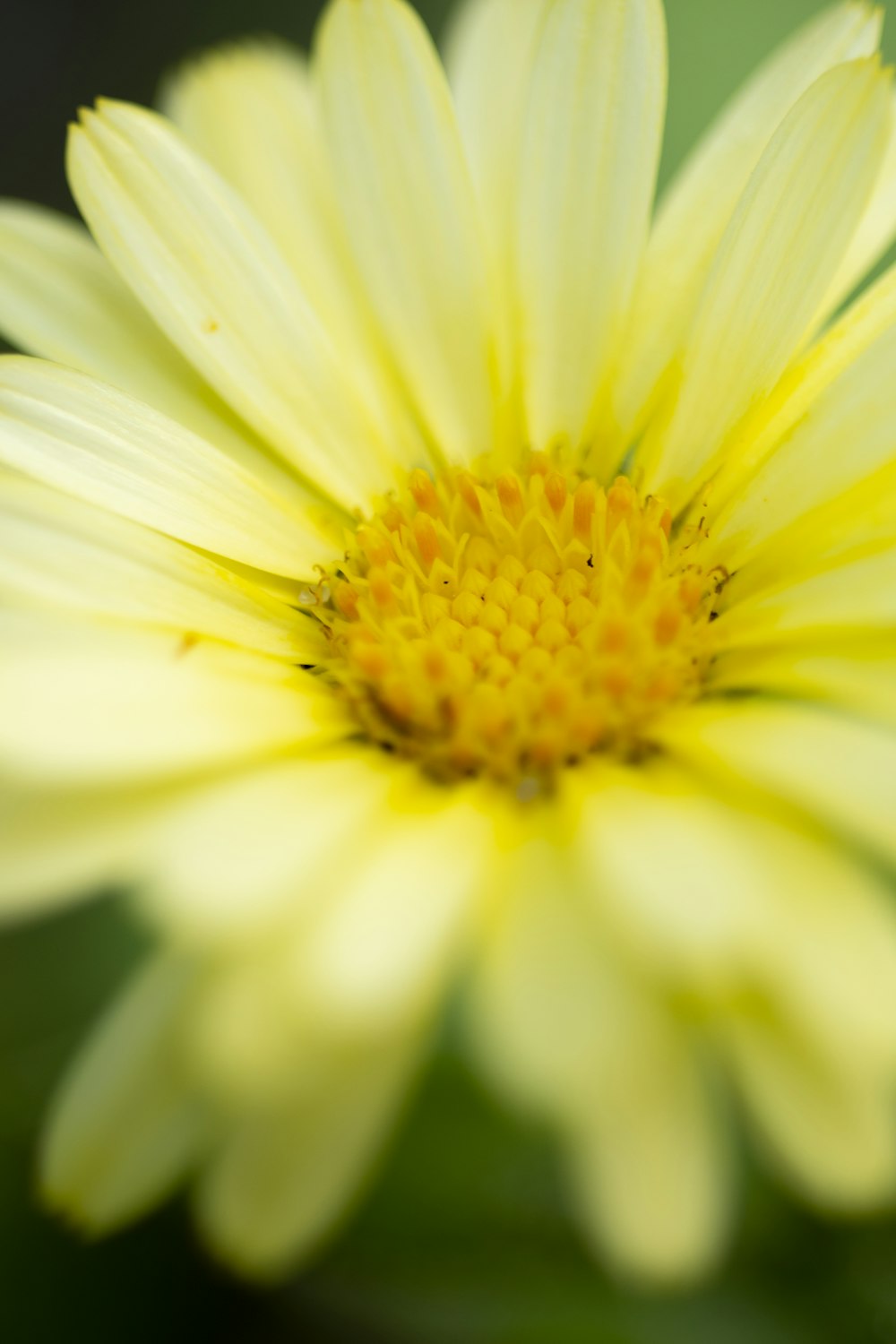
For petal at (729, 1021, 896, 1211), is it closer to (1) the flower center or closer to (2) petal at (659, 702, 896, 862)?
(2) petal at (659, 702, 896, 862)

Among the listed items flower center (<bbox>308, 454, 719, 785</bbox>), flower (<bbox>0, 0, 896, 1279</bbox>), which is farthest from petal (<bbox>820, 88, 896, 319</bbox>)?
flower center (<bbox>308, 454, 719, 785</bbox>)

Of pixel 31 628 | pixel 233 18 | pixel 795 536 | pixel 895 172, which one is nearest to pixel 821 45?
pixel 895 172

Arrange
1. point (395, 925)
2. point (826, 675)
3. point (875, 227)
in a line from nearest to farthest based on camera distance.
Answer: point (395, 925) < point (826, 675) < point (875, 227)

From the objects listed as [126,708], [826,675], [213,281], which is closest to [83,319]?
[213,281]

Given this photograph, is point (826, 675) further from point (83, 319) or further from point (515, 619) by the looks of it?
point (83, 319)

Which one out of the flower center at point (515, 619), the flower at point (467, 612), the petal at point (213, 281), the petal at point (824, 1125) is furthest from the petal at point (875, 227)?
the petal at point (824, 1125)
